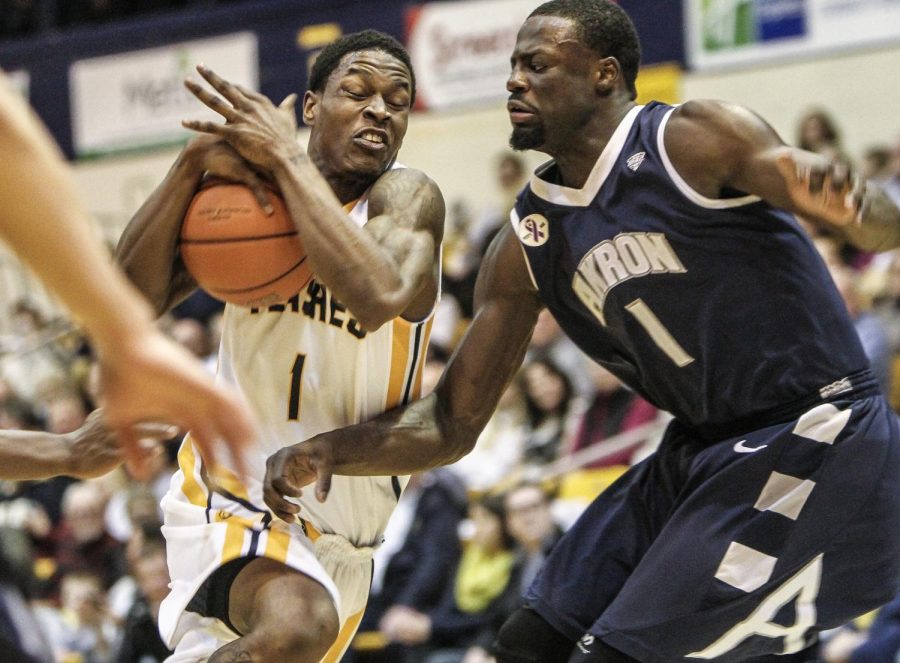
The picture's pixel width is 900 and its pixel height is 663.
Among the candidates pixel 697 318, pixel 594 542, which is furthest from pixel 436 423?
pixel 697 318

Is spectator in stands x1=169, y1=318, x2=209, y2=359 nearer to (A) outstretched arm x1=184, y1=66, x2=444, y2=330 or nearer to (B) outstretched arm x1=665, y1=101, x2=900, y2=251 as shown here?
(A) outstretched arm x1=184, y1=66, x2=444, y2=330

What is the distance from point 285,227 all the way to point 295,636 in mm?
1161

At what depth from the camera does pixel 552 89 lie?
443 cm

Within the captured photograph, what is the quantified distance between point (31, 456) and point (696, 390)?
208cm

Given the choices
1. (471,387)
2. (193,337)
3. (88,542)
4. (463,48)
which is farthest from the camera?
(463,48)

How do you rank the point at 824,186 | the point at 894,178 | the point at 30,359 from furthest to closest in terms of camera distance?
the point at 30,359 → the point at 894,178 → the point at 824,186

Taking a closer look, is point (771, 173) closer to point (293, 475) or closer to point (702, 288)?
point (702, 288)

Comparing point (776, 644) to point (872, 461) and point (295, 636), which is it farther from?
point (295, 636)

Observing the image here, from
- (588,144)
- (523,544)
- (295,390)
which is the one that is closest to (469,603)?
(523,544)

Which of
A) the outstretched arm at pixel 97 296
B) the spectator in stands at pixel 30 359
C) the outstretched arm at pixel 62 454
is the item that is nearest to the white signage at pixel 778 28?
the spectator in stands at pixel 30 359

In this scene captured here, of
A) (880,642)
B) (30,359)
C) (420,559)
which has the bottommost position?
(420,559)

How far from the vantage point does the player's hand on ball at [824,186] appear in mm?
3676

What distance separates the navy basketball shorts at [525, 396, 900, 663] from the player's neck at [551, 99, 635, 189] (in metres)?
0.96

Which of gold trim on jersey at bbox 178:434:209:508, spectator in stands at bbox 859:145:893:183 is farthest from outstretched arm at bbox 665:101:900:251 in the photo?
spectator in stands at bbox 859:145:893:183
